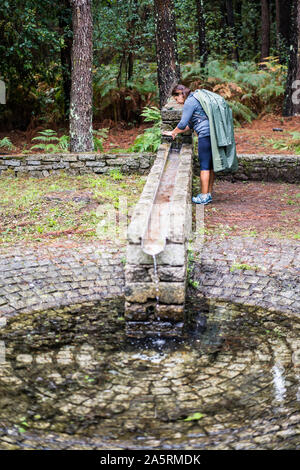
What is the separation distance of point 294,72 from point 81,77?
567 cm

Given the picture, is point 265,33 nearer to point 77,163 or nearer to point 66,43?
→ point 66,43

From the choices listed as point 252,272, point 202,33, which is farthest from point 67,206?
point 202,33

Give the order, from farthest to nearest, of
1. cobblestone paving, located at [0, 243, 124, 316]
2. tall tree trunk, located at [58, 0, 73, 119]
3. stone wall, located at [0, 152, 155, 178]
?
tall tree trunk, located at [58, 0, 73, 119] < stone wall, located at [0, 152, 155, 178] < cobblestone paving, located at [0, 243, 124, 316]

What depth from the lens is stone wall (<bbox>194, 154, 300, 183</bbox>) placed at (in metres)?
10.4

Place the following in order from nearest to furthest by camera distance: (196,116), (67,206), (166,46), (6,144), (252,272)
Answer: (252,272), (196,116), (67,206), (166,46), (6,144)

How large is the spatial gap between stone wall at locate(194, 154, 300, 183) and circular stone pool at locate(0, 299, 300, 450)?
227 inches

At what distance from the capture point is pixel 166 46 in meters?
11.0

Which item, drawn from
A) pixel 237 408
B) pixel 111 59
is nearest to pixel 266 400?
pixel 237 408

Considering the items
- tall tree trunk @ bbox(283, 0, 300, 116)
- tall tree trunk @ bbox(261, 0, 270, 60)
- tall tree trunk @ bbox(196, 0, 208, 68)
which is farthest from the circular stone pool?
tall tree trunk @ bbox(261, 0, 270, 60)

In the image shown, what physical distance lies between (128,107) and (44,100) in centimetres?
233

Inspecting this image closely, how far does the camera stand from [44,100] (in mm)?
14062

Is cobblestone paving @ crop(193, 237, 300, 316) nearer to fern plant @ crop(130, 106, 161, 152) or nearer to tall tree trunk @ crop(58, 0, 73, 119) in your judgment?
fern plant @ crop(130, 106, 161, 152)
